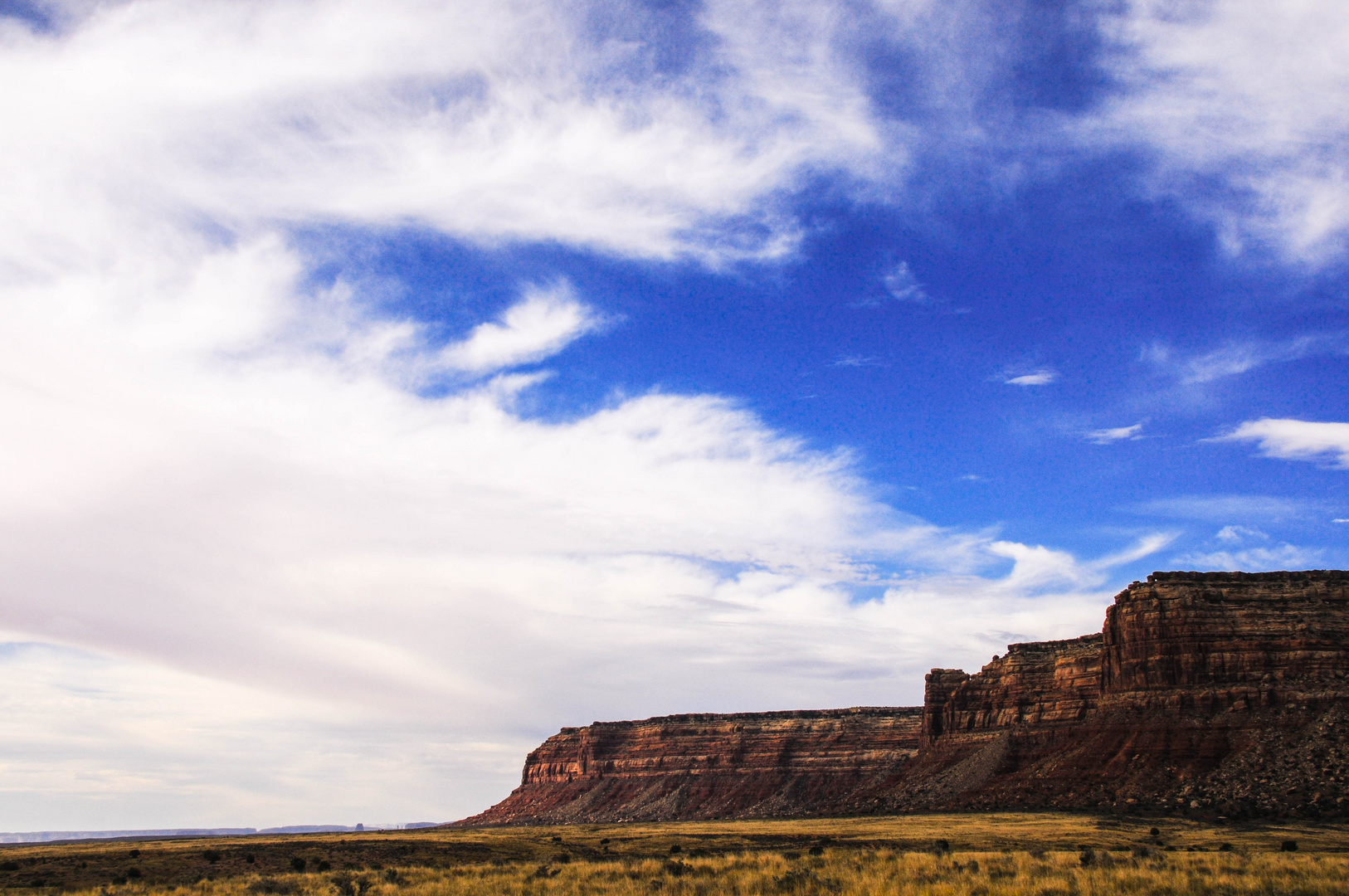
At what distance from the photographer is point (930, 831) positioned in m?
57.6

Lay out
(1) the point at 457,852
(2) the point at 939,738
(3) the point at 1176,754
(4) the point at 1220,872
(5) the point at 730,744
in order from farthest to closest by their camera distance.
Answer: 1. (5) the point at 730,744
2. (2) the point at 939,738
3. (3) the point at 1176,754
4. (1) the point at 457,852
5. (4) the point at 1220,872

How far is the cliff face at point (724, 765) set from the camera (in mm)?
145750

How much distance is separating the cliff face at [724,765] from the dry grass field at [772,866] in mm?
86105

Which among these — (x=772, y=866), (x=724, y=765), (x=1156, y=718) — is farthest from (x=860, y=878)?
(x=724, y=765)

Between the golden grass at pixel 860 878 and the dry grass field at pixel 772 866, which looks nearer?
the golden grass at pixel 860 878

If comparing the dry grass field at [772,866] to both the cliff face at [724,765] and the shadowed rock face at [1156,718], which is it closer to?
the shadowed rock face at [1156,718]

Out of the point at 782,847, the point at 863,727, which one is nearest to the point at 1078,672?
the point at 863,727

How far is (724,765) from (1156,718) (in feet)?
292

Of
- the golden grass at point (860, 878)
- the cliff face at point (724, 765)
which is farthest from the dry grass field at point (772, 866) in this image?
the cliff face at point (724, 765)

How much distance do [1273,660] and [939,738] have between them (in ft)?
150

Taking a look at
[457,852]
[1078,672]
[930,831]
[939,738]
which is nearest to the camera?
[457,852]

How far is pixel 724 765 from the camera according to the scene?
162125mm

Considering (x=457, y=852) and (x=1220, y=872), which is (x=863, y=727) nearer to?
(x=457, y=852)

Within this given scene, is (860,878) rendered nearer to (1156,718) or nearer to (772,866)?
(772,866)
